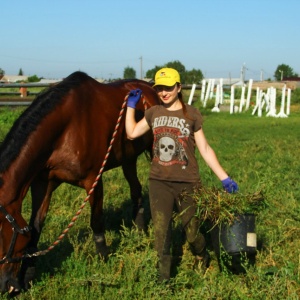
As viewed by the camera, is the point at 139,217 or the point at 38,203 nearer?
the point at 38,203

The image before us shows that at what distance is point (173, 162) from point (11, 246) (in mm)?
1476

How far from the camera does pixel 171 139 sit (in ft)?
13.8

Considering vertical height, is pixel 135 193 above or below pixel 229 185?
below

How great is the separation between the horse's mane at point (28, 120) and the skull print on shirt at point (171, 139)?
95cm

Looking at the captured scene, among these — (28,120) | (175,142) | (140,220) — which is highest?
(28,120)

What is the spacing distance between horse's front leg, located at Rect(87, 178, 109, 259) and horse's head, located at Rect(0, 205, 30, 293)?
92 centimetres

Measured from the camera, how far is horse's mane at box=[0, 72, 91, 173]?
13.2ft

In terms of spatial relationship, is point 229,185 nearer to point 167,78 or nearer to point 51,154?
point 167,78

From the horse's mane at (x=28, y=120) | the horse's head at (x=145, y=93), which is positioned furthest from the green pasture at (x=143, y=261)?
the horse's head at (x=145, y=93)

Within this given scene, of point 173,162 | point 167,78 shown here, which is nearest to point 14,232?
point 173,162

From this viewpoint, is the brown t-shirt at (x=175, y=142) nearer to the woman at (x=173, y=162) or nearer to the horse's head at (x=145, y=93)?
the woman at (x=173, y=162)

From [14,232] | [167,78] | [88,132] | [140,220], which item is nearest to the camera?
[14,232]

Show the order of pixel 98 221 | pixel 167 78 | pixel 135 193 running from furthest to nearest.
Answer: pixel 135 193, pixel 98 221, pixel 167 78

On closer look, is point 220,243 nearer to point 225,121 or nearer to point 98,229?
point 98,229
